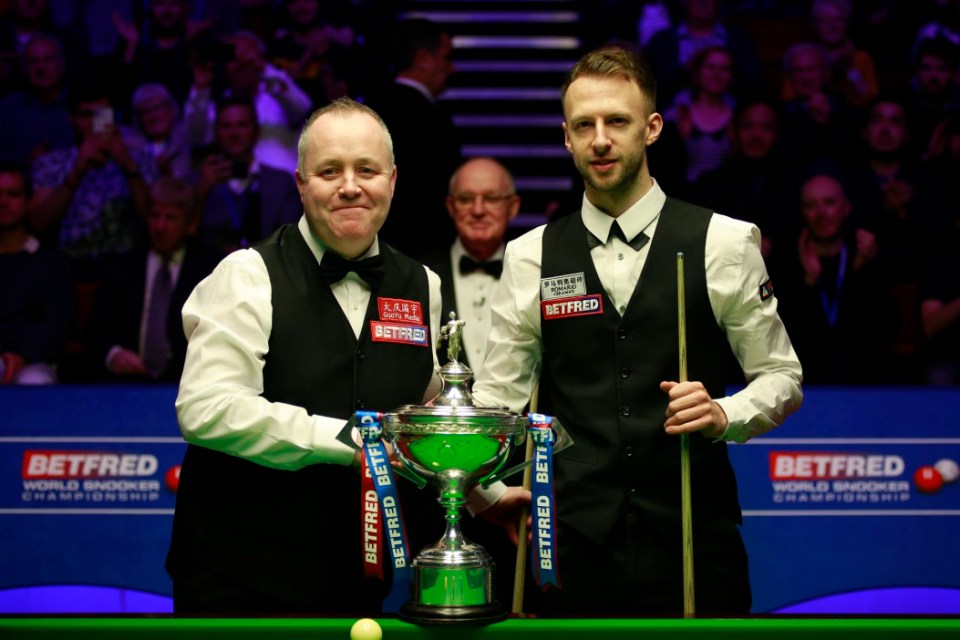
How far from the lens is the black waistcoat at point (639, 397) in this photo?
2.28m

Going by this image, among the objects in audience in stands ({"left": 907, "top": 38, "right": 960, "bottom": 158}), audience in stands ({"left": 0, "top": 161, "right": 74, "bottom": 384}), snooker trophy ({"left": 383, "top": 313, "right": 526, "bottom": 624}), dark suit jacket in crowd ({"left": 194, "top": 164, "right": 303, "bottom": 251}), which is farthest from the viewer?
audience in stands ({"left": 907, "top": 38, "right": 960, "bottom": 158})

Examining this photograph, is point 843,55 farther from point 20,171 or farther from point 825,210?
point 20,171

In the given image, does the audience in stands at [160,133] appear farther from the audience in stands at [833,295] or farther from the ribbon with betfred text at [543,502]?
the ribbon with betfred text at [543,502]

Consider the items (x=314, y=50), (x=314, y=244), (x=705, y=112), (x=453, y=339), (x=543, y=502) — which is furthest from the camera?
(x=314, y=50)

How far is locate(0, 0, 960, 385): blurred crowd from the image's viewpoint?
4.62m

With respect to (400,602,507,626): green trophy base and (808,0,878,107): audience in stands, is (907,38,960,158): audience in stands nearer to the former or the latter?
(808,0,878,107): audience in stands

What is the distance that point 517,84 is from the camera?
21.9 feet

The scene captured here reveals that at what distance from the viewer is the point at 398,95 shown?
15.9ft

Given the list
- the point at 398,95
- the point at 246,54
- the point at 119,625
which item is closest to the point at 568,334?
the point at 119,625

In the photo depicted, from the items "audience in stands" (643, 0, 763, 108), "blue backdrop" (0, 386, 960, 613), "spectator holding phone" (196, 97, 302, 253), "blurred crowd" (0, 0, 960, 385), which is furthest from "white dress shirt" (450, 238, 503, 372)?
"audience in stands" (643, 0, 763, 108)

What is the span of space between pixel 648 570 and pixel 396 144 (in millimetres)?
2830

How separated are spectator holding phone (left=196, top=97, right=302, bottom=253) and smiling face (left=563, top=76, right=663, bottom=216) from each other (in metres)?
2.79

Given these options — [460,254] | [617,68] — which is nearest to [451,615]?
[617,68]

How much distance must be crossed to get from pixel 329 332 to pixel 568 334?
0.48 metres
